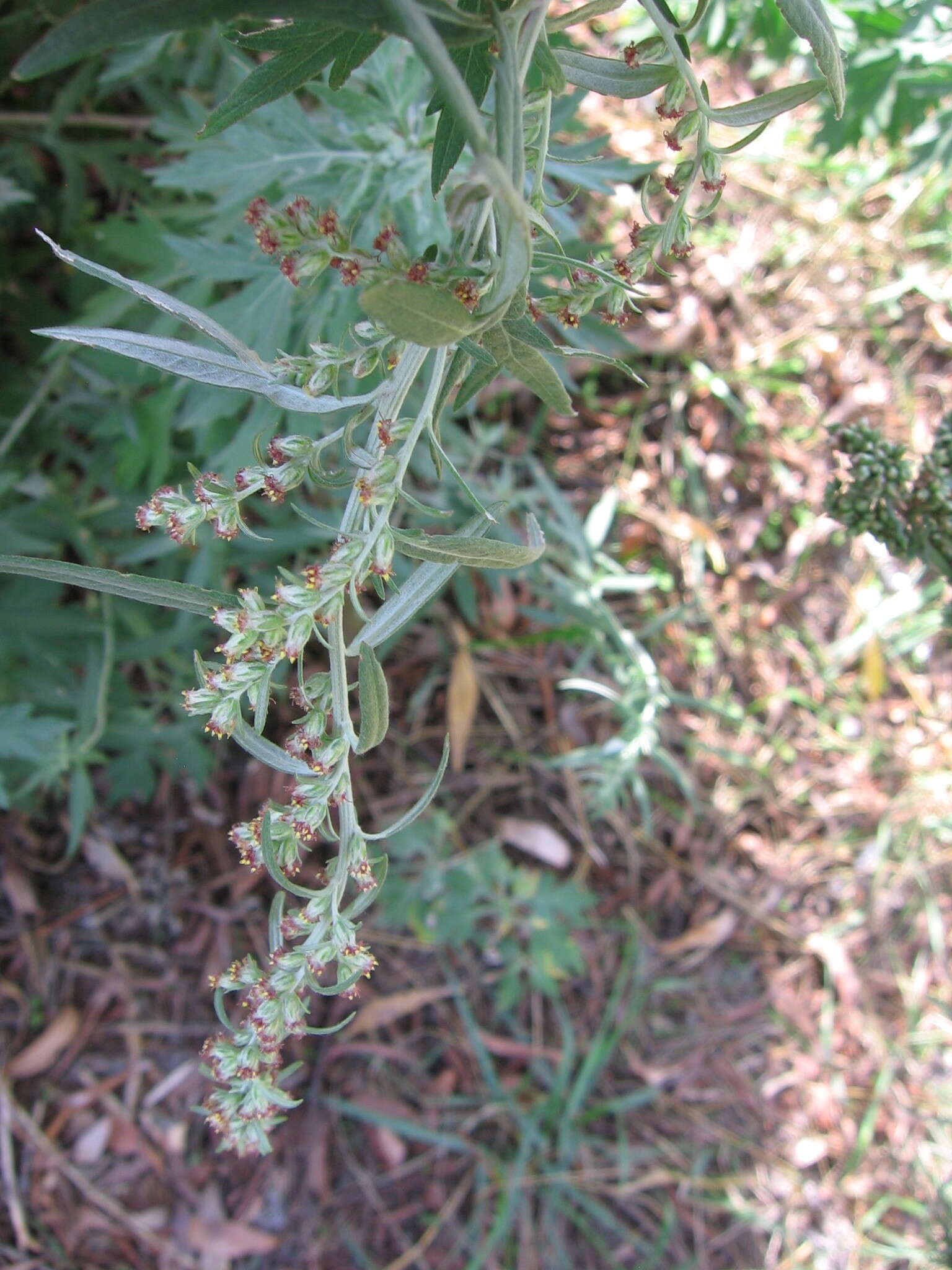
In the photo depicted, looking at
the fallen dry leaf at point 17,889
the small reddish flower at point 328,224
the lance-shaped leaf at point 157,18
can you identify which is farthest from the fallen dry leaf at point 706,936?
the lance-shaped leaf at point 157,18

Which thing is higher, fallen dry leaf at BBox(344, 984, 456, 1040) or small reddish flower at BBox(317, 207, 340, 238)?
small reddish flower at BBox(317, 207, 340, 238)

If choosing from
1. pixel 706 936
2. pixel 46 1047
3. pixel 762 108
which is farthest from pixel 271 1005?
pixel 706 936

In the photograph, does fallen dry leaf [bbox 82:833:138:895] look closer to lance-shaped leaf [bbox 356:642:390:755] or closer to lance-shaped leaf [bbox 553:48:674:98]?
lance-shaped leaf [bbox 356:642:390:755]

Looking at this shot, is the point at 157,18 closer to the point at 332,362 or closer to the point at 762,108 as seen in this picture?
the point at 332,362

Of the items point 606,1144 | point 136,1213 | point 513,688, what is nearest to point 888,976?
point 606,1144

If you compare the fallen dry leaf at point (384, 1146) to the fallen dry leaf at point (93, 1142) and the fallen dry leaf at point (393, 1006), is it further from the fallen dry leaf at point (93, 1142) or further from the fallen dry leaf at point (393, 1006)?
the fallen dry leaf at point (93, 1142)

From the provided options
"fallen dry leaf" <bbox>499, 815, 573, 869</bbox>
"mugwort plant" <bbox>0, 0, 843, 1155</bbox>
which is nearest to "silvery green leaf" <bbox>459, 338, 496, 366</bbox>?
"mugwort plant" <bbox>0, 0, 843, 1155</bbox>
